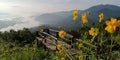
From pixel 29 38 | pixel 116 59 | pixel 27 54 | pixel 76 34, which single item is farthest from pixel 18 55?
pixel 76 34

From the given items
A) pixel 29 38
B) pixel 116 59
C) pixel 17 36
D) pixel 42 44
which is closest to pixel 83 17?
pixel 116 59

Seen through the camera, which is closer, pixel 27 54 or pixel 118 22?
pixel 118 22

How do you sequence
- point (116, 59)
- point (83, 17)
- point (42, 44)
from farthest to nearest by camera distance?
1. point (42, 44)
2. point (116, 59)
3. point (83, 17)

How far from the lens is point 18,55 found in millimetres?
8898

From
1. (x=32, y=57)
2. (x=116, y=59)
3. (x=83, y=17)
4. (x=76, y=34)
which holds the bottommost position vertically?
(x=76, y=34)

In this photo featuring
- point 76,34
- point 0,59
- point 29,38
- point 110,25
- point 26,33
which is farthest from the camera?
point 76,34

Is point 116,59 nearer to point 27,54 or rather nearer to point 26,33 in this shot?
point 27,54

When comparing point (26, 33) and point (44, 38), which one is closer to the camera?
point (44, 38)

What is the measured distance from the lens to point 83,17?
4898 millimetres

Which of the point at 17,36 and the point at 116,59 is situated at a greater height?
the point at 116,59

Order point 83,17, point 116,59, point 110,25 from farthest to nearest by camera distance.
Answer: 1. point 116,59
2. point 83,17
3. point 110,25

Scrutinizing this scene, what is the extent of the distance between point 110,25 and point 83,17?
1371 mm

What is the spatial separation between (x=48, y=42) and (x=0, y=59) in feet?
30.0

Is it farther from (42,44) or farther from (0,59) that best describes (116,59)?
(42,44)
